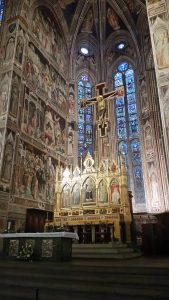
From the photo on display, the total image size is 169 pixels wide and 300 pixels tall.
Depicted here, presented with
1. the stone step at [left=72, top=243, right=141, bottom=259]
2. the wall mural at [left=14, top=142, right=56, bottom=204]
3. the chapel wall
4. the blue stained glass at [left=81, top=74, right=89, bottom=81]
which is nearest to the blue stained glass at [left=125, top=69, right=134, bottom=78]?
the blue stained glass at [left=81, top=74, right=89, bottom=81]

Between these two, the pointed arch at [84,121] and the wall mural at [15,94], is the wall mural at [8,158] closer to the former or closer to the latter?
the wall mural at [15,94]

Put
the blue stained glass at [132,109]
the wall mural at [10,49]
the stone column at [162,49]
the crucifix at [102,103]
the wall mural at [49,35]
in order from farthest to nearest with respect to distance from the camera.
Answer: the blue stained glass at [132,109] → the wall mural at [49,35] → the wall mural at [10,49] → the crucifix at [102,103] → the stone column at [162,49]

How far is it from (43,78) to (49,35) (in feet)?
13.7

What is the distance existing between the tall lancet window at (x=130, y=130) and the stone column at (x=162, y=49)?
325 inches

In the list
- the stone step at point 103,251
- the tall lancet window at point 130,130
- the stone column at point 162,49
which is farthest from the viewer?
the tall lancet window at point 130,130

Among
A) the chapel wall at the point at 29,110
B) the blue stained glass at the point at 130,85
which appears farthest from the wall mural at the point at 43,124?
the blue stained glass at the point at 130,85

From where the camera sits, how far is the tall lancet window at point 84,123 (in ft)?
64.4

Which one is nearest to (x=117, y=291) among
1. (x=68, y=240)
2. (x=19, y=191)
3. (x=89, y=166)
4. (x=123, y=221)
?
(x=68, y=240)

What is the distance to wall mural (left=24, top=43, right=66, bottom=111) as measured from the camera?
15.2 meters

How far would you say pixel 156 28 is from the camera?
10.7 m

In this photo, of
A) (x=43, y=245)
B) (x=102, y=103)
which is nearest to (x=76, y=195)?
(x=43, y=245)

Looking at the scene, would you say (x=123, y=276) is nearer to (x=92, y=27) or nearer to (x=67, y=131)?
(x=67, y=131)

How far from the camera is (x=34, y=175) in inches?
538

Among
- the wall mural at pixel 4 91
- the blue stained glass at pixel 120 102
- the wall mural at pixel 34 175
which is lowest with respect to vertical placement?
the wall mural at pixel 34 175
